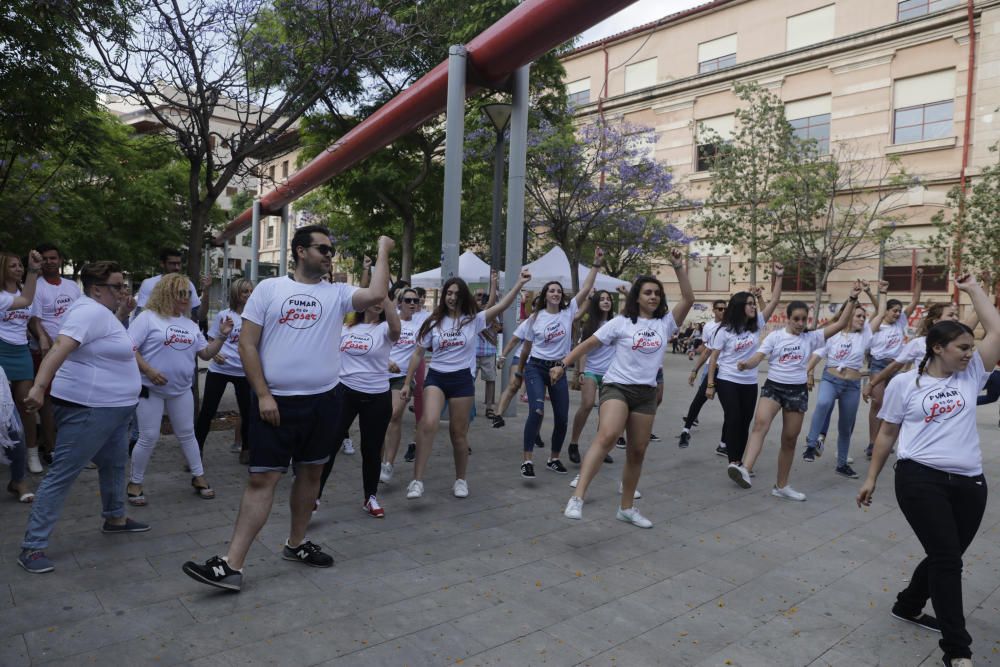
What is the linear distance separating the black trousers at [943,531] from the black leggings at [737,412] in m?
3.17

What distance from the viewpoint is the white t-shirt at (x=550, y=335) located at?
23.4 ft

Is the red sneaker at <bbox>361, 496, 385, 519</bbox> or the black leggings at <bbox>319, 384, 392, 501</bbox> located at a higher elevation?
the black leggings at <bbox>319, 384, 392, 501</bbox>

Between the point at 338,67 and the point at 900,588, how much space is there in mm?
7866

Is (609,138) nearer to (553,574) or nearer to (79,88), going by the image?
(79,88)

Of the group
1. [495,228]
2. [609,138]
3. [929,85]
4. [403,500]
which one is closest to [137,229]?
[609,138]

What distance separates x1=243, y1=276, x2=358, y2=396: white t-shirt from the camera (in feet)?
12.4

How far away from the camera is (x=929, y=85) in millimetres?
24859

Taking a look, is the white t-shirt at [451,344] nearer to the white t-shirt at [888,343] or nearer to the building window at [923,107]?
the white t-shirt at [888,343]

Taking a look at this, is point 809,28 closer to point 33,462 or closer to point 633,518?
point 633,518

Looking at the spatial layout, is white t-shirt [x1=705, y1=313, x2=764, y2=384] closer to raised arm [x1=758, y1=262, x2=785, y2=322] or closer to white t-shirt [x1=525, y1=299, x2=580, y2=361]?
raised arm [x1=758, y1=262, x2=785, y2=322]

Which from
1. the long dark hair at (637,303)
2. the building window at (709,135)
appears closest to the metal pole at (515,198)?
the long dark hair at (637,303)

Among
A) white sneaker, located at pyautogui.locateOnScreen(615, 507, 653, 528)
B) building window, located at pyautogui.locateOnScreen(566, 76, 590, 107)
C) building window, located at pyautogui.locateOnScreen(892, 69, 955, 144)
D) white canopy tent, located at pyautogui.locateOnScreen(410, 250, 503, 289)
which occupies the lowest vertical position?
white sneaker, located at pyautogui.locateOnScreen(615, 507, 653, 528)

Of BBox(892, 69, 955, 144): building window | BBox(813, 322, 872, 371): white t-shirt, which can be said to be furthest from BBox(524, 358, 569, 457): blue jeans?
BBox(892, 69, 955, 144): building window

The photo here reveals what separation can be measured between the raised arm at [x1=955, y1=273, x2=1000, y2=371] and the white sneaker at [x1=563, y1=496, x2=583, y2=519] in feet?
9.16
